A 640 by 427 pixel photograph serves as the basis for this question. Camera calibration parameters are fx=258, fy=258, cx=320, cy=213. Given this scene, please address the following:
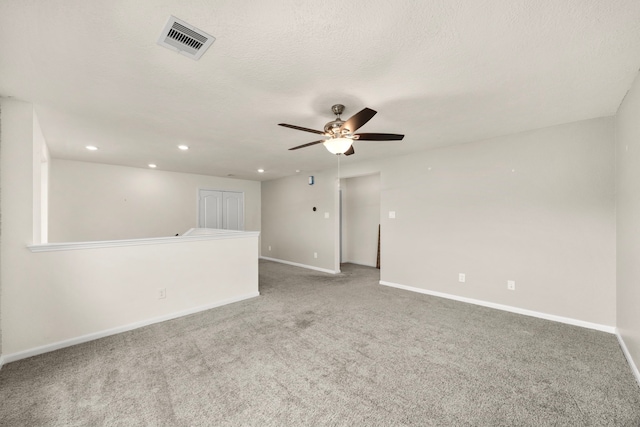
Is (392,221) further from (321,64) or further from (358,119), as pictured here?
(321,64)

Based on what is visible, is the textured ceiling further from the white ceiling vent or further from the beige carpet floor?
the beige carpet floor

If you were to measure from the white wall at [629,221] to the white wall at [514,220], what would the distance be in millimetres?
194

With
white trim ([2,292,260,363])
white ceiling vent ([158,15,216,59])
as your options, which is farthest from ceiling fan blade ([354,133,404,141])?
white trim ([2,292,260,363])

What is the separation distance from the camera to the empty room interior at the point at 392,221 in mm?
1541

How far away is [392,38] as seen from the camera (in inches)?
60.7

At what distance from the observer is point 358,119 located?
6.98ft

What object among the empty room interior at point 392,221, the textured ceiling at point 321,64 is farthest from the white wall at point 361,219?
the textured ceiling at point 321,64

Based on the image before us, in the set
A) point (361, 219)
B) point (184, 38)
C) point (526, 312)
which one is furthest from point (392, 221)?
point (184, 38)

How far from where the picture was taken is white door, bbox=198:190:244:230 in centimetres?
669

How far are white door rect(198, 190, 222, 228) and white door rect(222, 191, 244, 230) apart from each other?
136 millimetres

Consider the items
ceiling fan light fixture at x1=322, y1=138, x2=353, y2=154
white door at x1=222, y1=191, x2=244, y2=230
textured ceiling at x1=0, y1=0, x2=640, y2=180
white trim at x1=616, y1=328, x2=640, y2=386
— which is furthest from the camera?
white door at x1=222, y1=191, x2=244, y2=230

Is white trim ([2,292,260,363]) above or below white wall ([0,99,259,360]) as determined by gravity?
below

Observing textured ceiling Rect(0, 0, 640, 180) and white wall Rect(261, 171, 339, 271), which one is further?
white wall Rect(261, 171, 339, 271)

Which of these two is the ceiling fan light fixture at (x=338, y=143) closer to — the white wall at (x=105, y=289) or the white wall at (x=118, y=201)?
the white wall at (x=105, y=289)
